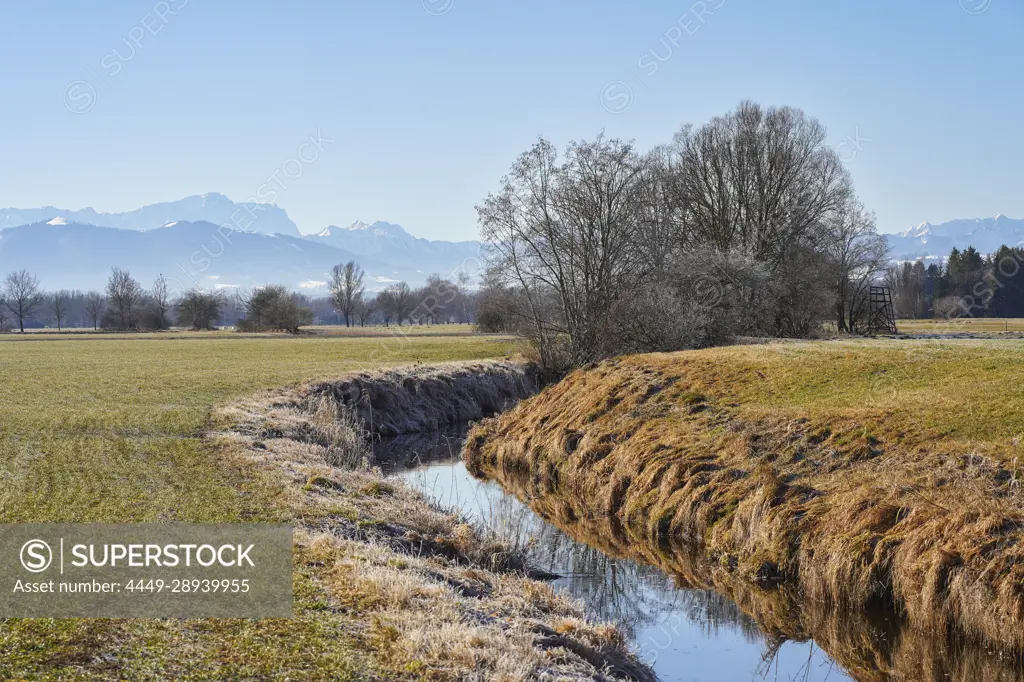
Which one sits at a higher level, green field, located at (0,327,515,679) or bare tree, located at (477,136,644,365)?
bare tree, located at (477,136,644,365)

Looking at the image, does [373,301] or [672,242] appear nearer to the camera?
[672,242]

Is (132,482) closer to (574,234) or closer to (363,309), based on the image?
(574,234)

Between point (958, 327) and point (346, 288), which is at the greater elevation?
point (346, 288)

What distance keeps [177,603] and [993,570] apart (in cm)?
901

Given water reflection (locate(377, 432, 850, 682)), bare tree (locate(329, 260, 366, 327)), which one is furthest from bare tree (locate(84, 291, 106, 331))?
water reflection (locate(377, 432, 850, 682))

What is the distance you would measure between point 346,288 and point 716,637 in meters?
129

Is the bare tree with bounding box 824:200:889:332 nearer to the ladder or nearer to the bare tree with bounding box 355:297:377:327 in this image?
the ladder

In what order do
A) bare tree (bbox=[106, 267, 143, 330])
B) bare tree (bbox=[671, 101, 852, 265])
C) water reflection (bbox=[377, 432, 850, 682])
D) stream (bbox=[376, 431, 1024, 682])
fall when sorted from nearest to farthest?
stream (bbox=[376, 431, 1024, 682]) < water reflection (bbox=[377, 432, 850, 682]) < bare tree (bbox=[671, 101, 852, 265]) < bare tree (bbox=[106, 267, 143, 330])

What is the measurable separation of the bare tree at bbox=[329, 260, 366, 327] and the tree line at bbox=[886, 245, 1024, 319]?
80176mm

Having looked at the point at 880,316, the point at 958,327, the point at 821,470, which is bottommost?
the point at 821,470

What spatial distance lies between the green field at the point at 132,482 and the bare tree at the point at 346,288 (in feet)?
319

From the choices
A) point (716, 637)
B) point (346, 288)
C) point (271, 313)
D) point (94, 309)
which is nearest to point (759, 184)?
point (716, 637)

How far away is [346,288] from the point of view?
5325 inches

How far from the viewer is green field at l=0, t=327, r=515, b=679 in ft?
21.9
